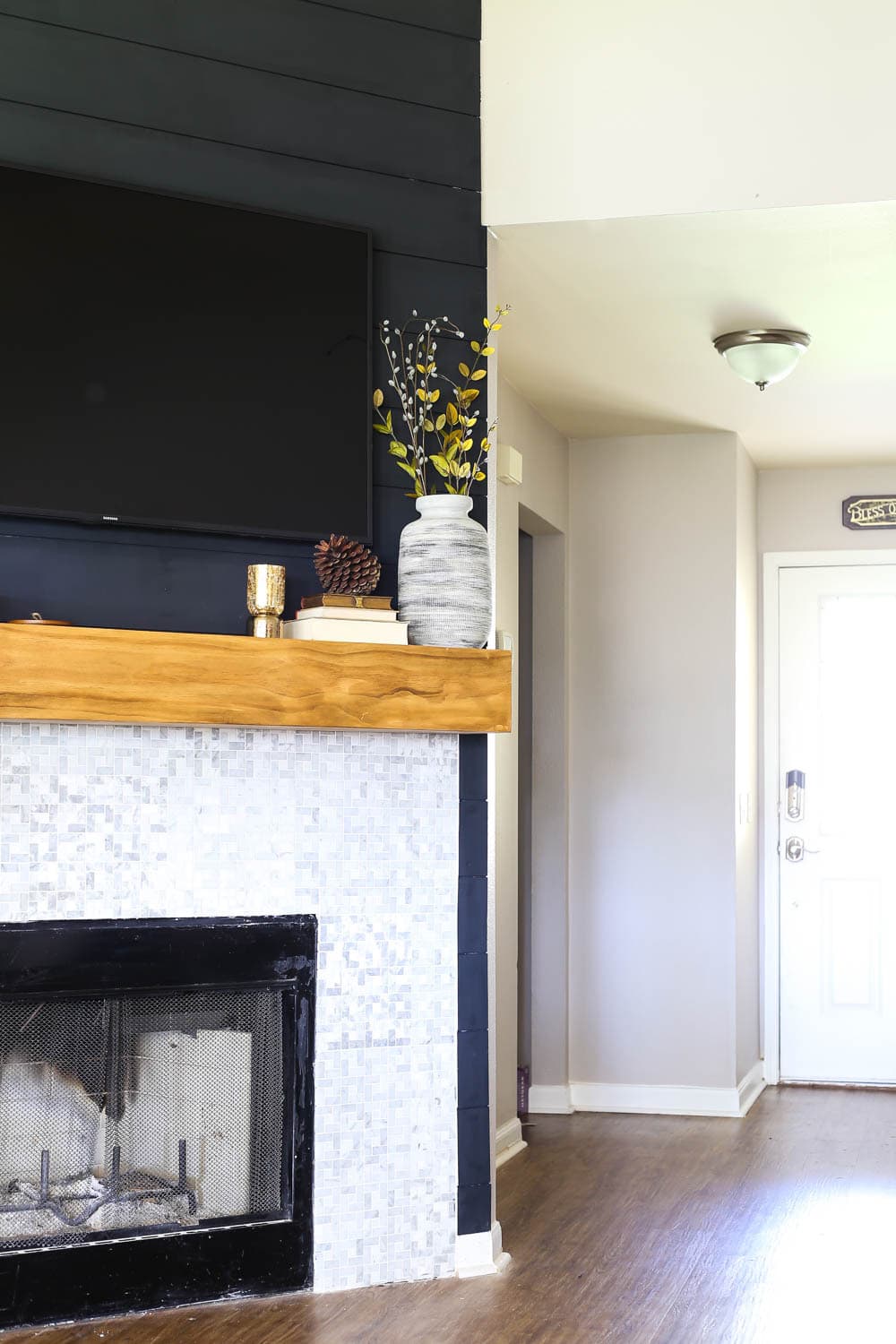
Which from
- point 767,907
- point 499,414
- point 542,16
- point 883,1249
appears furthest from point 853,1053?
point 542,16

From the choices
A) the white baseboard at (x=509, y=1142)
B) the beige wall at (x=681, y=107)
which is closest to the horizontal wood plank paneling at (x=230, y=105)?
the beige wall at (x=681, y=107)

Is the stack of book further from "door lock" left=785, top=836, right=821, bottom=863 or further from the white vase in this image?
"door lock" left=785, top=836, right=821, bottom=863

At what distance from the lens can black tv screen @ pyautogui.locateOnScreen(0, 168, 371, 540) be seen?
2830 millimetres

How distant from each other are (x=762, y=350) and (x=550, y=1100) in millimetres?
2703

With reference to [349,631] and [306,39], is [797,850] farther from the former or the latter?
[306,39]

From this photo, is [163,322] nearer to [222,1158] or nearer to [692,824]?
[222,1158]

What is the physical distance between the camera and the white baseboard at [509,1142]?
4.36 metres

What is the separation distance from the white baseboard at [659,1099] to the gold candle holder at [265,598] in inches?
112

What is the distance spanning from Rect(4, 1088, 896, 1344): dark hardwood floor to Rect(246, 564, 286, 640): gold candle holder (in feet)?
4.56

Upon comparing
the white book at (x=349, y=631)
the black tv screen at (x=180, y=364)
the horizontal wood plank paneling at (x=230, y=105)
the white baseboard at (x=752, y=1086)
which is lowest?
the white baseboard at (x=752, y=1086)

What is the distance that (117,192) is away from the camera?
293 cm

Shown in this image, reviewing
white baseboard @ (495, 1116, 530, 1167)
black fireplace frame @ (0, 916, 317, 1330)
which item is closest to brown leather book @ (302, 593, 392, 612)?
black fireplace frame @ (0, 916, 317, 1330)

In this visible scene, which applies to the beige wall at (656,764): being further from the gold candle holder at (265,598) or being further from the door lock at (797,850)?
the gold candle holder at (265,598)

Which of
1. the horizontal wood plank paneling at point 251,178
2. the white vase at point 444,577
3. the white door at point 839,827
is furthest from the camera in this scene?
the white door at point 839,827
